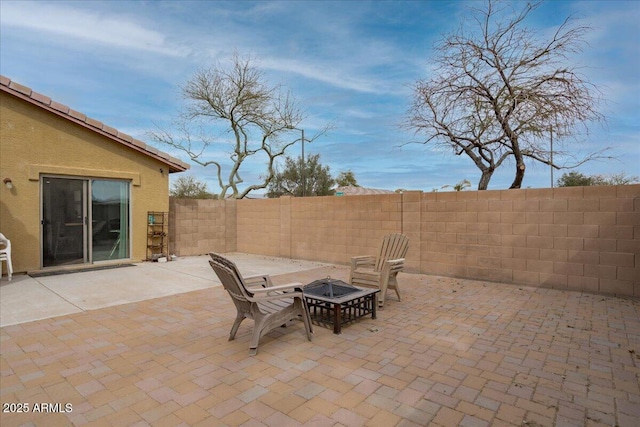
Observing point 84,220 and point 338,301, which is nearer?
point 338,301

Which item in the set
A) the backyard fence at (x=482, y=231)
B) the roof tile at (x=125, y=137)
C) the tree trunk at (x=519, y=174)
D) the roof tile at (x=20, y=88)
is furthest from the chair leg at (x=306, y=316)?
the tree trunk at (x=519, y=174)

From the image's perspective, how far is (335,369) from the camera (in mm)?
3230

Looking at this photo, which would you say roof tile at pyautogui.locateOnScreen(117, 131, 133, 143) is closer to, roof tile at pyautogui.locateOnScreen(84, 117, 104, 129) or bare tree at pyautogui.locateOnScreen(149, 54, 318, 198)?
roof tile at pyautogui.locateOnScreen(84, 117, 104, 129)

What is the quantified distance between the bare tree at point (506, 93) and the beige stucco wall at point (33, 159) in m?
8.79

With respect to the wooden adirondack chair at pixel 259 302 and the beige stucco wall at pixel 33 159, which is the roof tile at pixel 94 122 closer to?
the beige stucco wall at pixel 33 159

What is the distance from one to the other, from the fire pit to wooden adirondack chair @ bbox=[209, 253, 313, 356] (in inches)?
14.0

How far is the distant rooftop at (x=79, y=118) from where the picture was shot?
7.52 m

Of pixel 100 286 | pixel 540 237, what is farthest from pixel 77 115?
pixel 540 237

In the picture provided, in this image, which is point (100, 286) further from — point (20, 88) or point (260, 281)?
point (20, 88)

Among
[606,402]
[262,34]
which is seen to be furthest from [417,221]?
[262,34]

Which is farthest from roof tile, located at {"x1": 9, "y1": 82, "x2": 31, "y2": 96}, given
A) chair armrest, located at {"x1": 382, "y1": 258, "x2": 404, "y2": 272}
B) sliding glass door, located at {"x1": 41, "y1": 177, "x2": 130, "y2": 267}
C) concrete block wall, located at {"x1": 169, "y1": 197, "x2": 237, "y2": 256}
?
chair armrest, located at {"x1": 382, "y1": 258, "x2": 404, "y2": 272}

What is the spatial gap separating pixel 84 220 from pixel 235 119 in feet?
36.2

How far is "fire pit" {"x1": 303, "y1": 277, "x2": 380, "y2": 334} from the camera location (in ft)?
13.7

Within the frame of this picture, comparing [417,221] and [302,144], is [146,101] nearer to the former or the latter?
[302,144]
